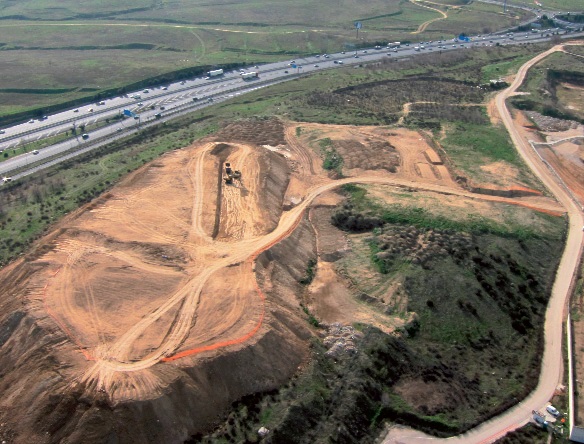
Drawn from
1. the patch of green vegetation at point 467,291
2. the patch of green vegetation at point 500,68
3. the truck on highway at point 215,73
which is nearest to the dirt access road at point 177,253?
the patch of green vegetation at point 467,291

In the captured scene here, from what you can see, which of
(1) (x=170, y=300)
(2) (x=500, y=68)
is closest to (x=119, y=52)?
(2) (x=500, y=68)

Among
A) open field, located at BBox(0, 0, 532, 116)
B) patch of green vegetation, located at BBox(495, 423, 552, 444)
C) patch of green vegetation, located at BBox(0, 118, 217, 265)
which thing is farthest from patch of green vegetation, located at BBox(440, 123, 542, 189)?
open field, located at BBox(0, 0, 532, 116)

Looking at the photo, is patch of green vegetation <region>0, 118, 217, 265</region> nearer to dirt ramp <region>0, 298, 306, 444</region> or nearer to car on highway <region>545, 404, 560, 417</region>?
dirt ramp <region>0, 298, 306, 444</region>

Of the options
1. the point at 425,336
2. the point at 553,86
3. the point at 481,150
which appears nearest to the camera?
the point at 425,336

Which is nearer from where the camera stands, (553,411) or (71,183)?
(553,411)

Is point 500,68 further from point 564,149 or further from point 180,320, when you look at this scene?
point 180,320

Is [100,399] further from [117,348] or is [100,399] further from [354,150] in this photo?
[354,150]

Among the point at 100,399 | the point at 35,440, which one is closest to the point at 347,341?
the point at 100,399

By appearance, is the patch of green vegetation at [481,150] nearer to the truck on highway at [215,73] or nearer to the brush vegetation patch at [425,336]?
the brush vegetation patch at [425,336]
